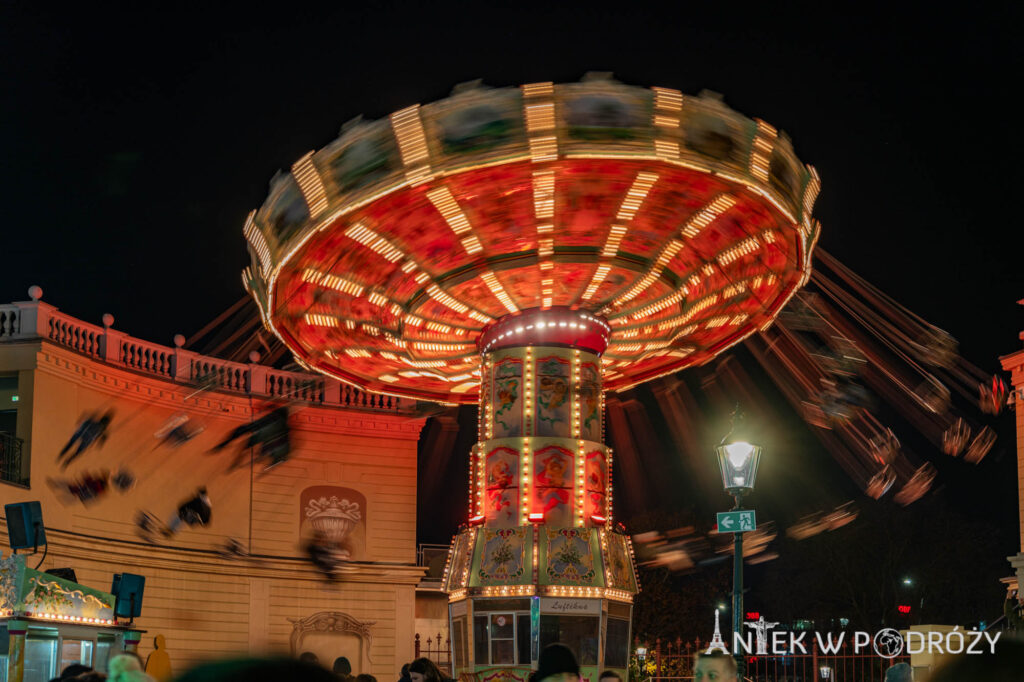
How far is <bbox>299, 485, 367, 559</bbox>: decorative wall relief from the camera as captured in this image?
3300cm

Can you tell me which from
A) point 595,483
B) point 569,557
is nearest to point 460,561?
point 569,557

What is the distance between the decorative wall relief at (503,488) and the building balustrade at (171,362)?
1235 cm

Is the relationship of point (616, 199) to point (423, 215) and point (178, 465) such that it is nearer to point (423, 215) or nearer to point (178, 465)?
point (423, 215)

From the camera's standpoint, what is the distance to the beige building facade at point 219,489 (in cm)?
2712

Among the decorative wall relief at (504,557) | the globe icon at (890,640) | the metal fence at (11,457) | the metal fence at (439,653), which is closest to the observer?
the decorative wall relief at (504,557)

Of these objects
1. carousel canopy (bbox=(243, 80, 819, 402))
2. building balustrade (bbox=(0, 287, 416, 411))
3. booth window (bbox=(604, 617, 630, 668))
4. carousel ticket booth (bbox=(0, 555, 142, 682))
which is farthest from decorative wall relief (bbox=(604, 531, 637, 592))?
building balustrade (bbox=(0, 287, 416, 411))

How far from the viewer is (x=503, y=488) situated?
1919 cm

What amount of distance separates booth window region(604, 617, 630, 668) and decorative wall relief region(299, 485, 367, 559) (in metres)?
15.0

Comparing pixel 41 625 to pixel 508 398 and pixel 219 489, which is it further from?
pixel 219 489

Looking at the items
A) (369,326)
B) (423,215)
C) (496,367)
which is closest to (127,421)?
(369,326)

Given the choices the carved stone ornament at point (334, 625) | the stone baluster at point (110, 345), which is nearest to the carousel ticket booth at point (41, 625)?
the stone baluster at point (110, 345)

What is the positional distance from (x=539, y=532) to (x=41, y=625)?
7.04 meters

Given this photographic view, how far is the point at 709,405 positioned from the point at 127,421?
3169 cm

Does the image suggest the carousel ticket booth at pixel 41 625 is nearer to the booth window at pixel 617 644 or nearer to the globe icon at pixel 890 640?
the booth window at pixel 617 644
